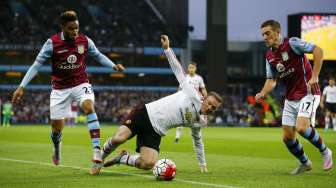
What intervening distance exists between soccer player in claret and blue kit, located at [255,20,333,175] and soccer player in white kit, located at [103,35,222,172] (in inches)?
64.4

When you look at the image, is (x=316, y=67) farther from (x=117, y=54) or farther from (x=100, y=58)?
(x=117, y=54)

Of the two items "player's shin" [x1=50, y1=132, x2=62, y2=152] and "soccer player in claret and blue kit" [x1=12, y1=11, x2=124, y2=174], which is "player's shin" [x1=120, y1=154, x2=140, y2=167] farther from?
"player's shin" [x1=50, y1=132, x2=62, y2=152]

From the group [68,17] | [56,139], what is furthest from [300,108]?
[56,139]

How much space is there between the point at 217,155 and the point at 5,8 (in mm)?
50010

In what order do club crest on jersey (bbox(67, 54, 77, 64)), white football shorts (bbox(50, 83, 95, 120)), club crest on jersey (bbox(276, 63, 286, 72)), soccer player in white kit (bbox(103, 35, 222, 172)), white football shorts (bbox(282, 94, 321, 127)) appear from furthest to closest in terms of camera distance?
white football shorts (bbox(50, 83, 95, 120)) < club crest on jersey (bbox(67, 54, 77, 64)) < club crest on jersey (bbox(276, 63, 286, 72)) < white football shorts (bbox(282, 94, 321, 127)) < soccer player in white kit (bbox(103, 35, 222, 172))

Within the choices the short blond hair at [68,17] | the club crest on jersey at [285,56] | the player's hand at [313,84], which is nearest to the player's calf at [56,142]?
the short blond hair at [68,17]

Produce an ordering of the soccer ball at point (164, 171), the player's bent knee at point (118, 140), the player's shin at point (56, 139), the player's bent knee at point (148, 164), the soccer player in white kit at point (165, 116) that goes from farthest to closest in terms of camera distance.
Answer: the player's shin at point (56, 139), the player's bent knee at point (118, 140), the player's bent knee at point (148, 164), the soccer player in white kit at point (165, 116), the soccer ball at point (164, 171)

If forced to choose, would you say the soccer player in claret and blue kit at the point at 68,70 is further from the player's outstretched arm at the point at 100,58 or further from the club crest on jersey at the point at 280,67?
the club crest on jersey at the point at 280,67

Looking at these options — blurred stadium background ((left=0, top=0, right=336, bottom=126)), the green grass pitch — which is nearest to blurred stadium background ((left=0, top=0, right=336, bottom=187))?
blurred stadium background ((left=0, top=0, right=336, bottom=126))

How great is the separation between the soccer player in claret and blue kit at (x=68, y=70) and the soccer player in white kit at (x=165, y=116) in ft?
2.40

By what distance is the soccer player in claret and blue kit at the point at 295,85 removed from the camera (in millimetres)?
10539

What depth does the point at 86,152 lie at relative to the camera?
53.5 feet

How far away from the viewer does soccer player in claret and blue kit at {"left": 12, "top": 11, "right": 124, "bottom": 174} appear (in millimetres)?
10766

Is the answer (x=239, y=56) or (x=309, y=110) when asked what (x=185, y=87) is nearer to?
(x=309, y=110)
